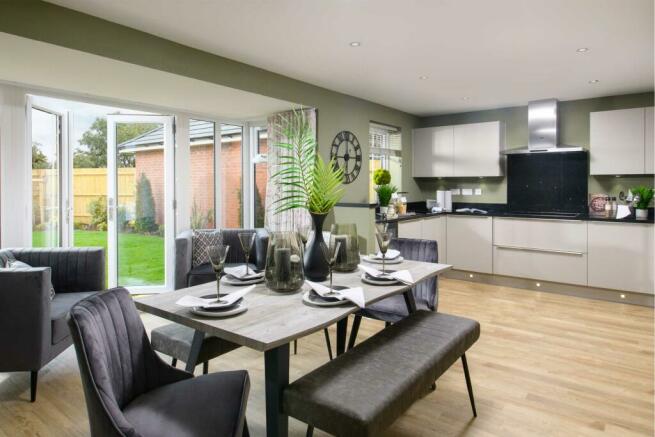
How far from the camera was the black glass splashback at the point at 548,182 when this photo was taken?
5328 mm

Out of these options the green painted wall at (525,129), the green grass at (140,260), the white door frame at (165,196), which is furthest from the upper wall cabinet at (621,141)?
→ the green grass at (140,260)

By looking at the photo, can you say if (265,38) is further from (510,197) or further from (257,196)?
(510,197)

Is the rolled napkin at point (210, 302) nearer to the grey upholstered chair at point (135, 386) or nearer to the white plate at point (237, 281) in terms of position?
the grey upholstered chair at point (135, 386)

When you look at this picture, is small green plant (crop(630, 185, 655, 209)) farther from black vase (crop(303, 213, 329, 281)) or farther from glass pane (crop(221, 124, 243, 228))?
glass pane (crop(221, 124, 243, 228))

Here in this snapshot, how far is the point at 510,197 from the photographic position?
5.89 m

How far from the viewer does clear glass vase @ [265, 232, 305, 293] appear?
1.89m

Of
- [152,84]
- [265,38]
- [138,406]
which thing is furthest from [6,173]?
[138,406]

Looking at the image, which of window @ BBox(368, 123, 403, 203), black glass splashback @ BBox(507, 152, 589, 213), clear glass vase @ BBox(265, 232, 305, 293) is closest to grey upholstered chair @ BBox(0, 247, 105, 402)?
clear glass vase @ BBox(265, 232, 305, 293)

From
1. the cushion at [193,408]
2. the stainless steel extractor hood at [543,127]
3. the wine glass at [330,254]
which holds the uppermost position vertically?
the stainless steel extractor hood at [543,127]

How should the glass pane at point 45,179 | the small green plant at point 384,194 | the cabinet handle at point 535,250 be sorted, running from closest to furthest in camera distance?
1. the glass pane at point 45,179
2. the cabinet handle at point 535,250
3. the small green plant at point 384,194

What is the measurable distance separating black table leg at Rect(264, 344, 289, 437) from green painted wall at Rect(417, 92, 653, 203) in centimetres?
509

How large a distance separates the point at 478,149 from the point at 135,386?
5.24m

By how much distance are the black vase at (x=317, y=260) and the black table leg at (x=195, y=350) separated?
57cm

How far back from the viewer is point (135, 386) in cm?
160
